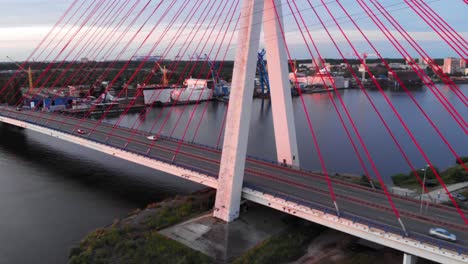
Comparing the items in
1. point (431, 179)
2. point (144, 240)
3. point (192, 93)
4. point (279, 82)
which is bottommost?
point (144, 240)

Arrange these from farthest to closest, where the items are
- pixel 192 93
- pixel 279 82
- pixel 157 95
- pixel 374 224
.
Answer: pixel 192 93 → pixel 157 95 → pixel 279 82 → pixel 374 224

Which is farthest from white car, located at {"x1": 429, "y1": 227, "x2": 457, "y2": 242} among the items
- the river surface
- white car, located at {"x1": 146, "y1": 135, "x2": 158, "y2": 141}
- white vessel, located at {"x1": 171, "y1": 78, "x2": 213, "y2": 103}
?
white vessel, located at {"x1": 171, "y1": 78, "x2": 213, "y2": 103}

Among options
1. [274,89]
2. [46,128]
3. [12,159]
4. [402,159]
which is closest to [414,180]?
[402,159]

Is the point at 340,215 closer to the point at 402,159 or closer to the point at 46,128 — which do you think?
the point at 402,159

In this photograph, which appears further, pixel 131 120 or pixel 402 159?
pixel 131 120

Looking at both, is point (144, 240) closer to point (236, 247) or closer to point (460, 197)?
point (236, 247)

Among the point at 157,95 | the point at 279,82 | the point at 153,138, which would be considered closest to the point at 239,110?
the point at 279,82

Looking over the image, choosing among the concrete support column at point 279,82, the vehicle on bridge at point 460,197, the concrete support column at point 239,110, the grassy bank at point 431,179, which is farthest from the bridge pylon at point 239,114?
the grassy bank at point 431,179
